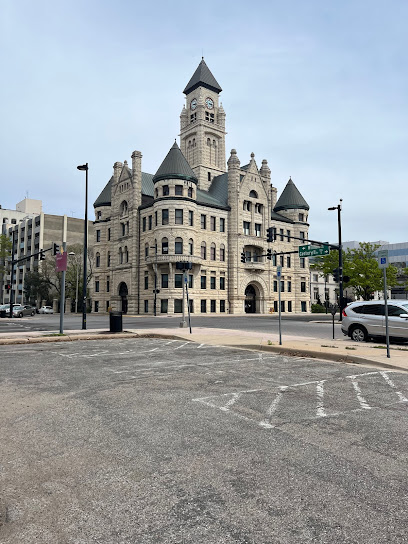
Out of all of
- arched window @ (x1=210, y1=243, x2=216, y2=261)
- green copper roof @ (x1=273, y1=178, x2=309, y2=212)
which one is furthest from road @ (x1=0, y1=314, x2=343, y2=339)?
green copper roof @ (x1=273, y1=178, x2=309, y2=212)

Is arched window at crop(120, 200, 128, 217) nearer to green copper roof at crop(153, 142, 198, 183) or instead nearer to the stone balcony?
green copper roof at crop(153, 142, 198, 183)

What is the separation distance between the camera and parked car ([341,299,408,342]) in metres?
15.1

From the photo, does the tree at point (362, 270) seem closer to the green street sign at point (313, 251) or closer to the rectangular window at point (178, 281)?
the green street sign at point (313, 251)

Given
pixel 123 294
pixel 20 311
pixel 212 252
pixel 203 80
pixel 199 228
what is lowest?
pixel 20 311

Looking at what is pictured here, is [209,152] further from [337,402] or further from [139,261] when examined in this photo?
[337,402]

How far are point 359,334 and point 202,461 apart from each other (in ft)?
45.7

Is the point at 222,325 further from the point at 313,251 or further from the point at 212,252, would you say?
the point at 212,252

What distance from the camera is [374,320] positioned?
15805 mm

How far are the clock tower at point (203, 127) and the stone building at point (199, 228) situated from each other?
0.17m

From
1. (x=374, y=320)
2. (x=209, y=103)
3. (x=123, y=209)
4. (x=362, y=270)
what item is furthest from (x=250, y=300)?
(x=374, y=320)

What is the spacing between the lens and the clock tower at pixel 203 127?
66312mm

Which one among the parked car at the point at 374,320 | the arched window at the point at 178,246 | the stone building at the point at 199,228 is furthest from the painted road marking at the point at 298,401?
the arched window at the point at 178,246

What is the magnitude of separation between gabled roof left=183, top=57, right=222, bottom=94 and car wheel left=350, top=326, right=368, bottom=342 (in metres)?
62.6

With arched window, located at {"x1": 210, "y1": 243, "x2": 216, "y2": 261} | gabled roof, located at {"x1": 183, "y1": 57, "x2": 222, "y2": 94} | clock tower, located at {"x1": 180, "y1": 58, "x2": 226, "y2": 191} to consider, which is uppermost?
gabled roof, located at {"x1": 183, "y1": 57, "x2": 222, "y2": 94}
